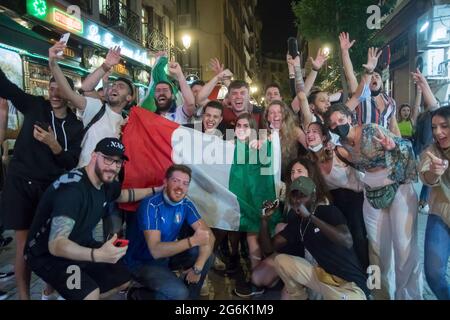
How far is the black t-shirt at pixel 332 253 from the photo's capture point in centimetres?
311

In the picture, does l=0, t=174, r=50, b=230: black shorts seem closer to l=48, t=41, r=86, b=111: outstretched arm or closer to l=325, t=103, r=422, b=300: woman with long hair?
l=48, t=41, r=86, b=111: outstretched arm

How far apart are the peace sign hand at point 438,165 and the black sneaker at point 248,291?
197 centimetres

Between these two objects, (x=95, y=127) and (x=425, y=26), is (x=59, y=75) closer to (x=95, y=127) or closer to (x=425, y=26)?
(x=95, y=127)

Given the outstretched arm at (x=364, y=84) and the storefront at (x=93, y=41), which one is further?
the storefront at (x=93, y=41)

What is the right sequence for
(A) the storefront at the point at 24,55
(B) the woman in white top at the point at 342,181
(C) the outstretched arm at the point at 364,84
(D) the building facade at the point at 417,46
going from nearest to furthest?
1. (B) the woman in white top at the point at 342,181
2. (C) the outstretched arm at the point at 364,84
3. (A) the storefront at the point at 24,55
4. (D) the building facade at the point at 417,46

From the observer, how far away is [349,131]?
3455 mm

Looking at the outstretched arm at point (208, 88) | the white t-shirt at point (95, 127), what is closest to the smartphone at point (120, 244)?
the white t-shirt at point (95, 127)

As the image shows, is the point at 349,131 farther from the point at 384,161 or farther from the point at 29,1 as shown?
the point at 29,1

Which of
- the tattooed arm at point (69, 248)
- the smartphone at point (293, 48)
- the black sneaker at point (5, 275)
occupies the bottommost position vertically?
the black sneaker at point (5, 275)

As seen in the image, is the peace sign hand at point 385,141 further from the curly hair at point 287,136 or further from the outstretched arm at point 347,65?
the outstretched arm at point 347,65

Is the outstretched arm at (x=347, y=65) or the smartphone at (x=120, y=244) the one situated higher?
the outstretched arm at (x=347, y=65)

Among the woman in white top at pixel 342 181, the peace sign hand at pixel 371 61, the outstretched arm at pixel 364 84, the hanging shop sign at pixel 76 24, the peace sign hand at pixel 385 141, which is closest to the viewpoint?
the peace sign hand at pixel 385 141
